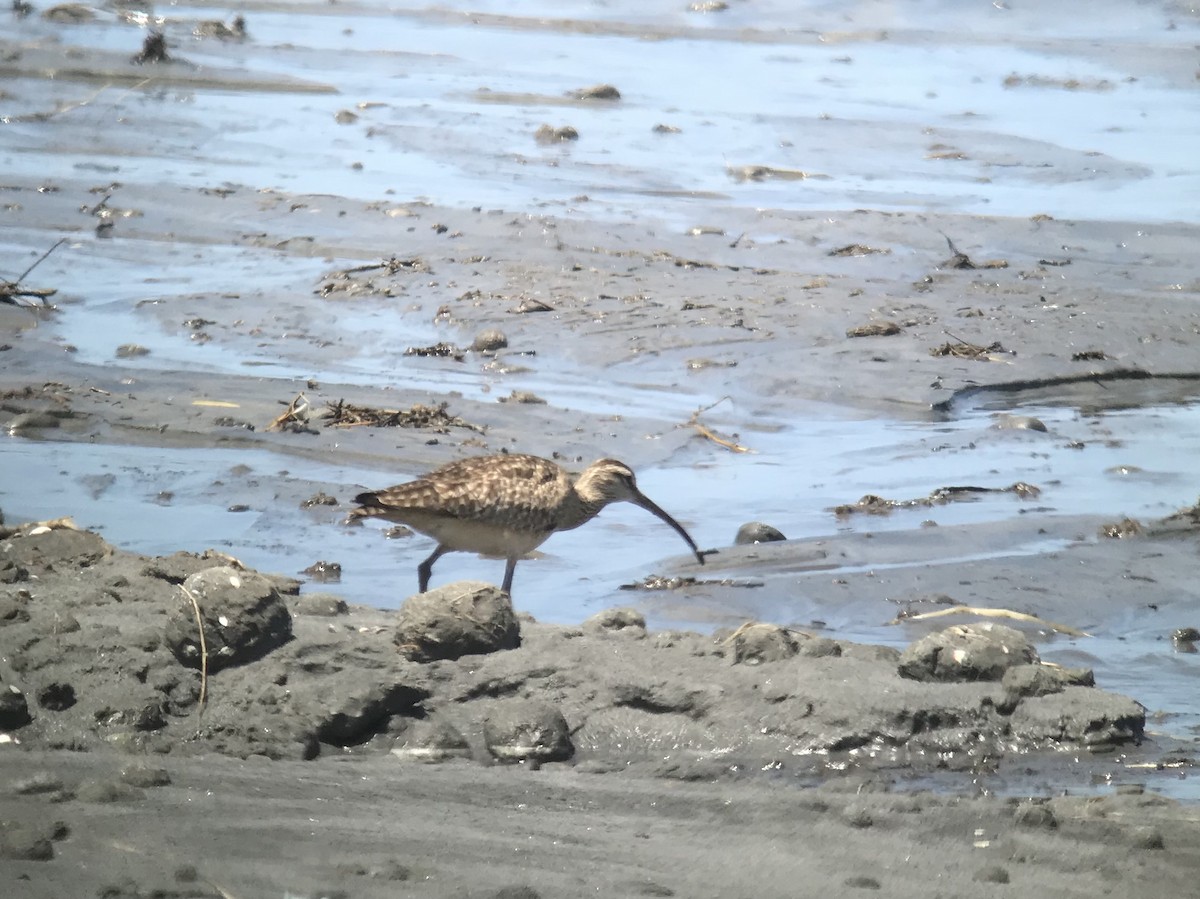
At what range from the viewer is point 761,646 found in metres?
7.17

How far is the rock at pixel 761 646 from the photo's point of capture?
7.16m

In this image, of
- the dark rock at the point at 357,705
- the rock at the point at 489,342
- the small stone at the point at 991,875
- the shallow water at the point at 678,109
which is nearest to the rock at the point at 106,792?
the dark rock at the point at 357,705

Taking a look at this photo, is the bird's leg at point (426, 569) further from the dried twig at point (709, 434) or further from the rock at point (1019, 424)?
the rock at point (1019, 424)

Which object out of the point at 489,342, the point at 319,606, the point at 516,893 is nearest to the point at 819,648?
the point at 319,606

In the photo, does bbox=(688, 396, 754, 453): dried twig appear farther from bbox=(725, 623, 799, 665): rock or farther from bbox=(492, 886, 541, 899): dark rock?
bbox=(492, 886, 541, 899): dark rock

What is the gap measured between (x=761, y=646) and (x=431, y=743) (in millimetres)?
1400

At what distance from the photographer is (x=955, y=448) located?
11.1 metres

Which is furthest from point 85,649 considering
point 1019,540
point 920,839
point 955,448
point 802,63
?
point 802,63

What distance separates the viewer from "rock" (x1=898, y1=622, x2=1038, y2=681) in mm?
7113

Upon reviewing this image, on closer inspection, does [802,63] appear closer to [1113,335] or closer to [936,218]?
[936,218]

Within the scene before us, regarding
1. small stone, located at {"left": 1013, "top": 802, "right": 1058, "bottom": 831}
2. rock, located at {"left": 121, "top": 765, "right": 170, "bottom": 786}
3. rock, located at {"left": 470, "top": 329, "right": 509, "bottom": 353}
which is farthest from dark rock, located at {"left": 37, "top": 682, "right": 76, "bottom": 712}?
rock, located at {"left": 470, "top": 329, "right": 509, "bottom": 353}

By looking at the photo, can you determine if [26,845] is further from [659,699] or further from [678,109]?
[678,109]

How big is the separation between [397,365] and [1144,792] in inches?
295

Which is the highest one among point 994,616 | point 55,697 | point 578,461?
point 55,697
